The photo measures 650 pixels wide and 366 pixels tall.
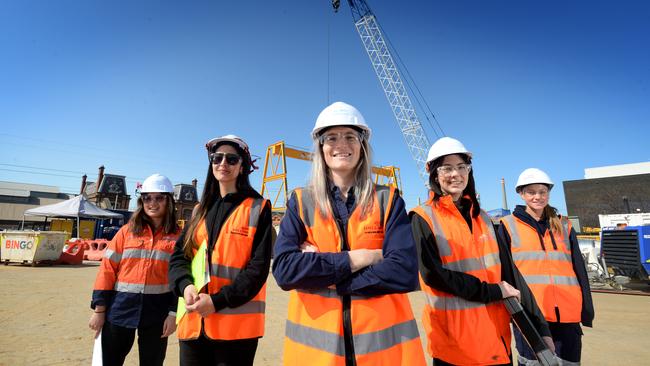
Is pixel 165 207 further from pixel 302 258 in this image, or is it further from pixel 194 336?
pixel 302 258

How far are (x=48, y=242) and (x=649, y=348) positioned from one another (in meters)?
20.6

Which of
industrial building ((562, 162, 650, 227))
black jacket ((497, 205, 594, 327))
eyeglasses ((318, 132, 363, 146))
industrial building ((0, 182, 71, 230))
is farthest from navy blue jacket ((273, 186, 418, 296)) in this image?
industrial building ((0, 182, 71, 230))

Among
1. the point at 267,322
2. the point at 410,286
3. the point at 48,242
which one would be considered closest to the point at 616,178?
the point at 267,322

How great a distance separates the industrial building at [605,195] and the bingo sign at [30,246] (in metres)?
43.8

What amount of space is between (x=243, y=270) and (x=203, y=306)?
34cm

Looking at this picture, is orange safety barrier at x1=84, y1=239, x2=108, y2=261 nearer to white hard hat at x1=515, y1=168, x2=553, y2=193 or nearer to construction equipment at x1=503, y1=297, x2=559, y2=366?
white hard hat at x1=515, y1=168, x2=553, y2=193

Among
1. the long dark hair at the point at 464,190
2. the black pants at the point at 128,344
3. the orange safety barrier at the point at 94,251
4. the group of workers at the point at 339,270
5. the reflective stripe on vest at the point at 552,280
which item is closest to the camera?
the group of workers at the point at 339,270

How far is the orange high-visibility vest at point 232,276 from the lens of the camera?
2.13 meters

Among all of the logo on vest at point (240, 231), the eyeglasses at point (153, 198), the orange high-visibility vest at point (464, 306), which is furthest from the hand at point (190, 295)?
the orange high-visibility vest at point (464, 306)

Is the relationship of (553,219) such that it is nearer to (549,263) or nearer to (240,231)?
(549,263)

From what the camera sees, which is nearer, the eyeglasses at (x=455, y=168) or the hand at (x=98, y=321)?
the eyeglasses at (x=455, y=168)

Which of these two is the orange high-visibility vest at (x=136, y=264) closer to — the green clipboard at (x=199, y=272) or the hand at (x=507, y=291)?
the green clipboard at (x=199, y=272)

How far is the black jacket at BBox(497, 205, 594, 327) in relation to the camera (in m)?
2.98

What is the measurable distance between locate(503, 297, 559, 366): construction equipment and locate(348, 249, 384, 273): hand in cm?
103
